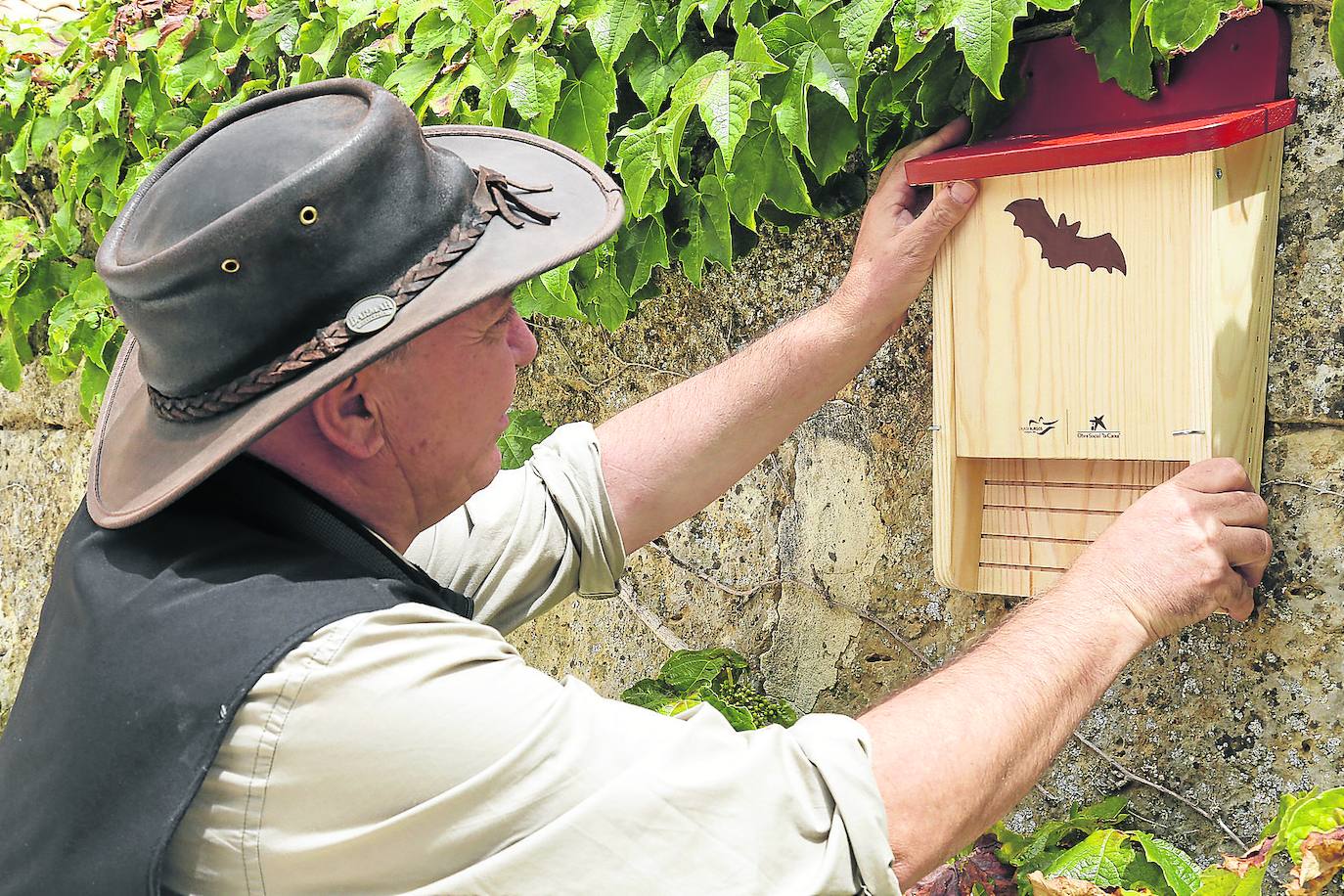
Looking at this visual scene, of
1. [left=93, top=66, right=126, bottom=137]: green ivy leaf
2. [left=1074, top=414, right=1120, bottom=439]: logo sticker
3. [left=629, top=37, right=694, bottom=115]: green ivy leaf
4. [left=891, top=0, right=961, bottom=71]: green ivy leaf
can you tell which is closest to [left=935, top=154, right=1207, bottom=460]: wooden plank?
[left=1074, top=414, right=1120, bottom=439]: logo sticker

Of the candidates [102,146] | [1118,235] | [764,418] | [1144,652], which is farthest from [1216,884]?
[102,146]

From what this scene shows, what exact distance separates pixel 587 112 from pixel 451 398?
2.59 feet

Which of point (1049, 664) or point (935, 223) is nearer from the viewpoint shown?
point (1049, 664)

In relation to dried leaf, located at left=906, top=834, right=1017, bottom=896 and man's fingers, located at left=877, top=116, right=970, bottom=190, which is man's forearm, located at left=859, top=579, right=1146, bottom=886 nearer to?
dried leaf, located at left=906, top=834, right=1017, bottom=896

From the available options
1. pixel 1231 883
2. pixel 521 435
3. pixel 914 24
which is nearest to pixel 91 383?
pixel 521 435

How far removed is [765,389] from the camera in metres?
1.98

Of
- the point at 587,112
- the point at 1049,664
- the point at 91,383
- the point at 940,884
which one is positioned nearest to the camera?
the point at 1049,664

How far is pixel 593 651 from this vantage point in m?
2.63

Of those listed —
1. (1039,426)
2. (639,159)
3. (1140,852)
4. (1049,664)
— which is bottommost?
(1140,852)

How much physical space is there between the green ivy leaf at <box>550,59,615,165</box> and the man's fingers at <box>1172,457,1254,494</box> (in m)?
1.06

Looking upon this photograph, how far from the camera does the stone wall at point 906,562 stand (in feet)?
5.47

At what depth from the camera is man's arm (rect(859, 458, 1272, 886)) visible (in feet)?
4.25

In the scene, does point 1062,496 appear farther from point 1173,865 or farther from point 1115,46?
point 1115,46

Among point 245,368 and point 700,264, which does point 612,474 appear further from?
point 245,368
